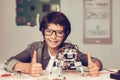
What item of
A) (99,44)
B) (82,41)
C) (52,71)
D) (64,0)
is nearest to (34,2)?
(64,0)

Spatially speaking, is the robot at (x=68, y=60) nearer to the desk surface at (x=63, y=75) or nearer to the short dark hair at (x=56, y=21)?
the desk surface at (x=63, y=75)

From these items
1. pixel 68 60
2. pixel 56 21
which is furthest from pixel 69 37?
pixel 68 60

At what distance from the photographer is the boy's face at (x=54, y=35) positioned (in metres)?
1.59

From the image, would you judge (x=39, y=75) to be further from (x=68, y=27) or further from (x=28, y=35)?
(x=28, y=35)

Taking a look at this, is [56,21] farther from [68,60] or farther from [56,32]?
[68,60]

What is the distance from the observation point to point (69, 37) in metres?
2.26

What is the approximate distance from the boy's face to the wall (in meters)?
0.64

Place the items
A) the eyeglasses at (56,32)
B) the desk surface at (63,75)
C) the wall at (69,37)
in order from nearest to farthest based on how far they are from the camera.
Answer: the desk surface at (63,75)
the eyeglasses at (56,32)
the wall at (69,37)

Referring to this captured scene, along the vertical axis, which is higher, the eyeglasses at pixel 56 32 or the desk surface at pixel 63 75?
the eyeglasses at pixel 56 32

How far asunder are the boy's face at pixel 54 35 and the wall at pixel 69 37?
0.64 metres

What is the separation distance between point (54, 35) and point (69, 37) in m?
0.68

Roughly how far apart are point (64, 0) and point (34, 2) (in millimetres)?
285

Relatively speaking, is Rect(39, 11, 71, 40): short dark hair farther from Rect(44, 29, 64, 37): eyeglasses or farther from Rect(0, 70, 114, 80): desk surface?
Rect(0, 70, 114, 80): desk surface

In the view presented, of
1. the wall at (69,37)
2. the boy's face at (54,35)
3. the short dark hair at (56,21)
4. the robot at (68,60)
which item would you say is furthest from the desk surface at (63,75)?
the wall at (69,37)
